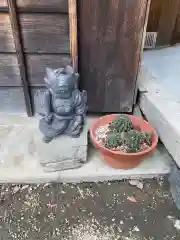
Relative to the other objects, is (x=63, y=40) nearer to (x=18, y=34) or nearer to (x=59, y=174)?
(x=18, y=34)

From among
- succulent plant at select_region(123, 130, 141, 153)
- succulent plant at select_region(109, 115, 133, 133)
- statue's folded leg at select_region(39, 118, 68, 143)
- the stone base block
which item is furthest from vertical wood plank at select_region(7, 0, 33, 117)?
succulent plant at select_region(123, 130, 141, 153)

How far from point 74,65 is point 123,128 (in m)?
0.52

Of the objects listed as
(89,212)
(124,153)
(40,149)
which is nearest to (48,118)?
(40,149)

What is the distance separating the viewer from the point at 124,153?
1.56 meters

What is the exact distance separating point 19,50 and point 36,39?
129 mm

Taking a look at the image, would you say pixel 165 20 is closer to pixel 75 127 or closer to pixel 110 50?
pixel 110 50

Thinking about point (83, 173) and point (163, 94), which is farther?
point (163, 94)

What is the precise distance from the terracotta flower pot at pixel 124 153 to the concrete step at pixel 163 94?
0.09 meters

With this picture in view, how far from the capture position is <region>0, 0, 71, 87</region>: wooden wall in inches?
62.8

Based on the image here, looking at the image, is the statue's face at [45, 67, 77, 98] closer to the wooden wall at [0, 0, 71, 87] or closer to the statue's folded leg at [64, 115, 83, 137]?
the statue's folded leg at [64, 115, 83, 137]

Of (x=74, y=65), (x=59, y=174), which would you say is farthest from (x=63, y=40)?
(x=59, y=174)

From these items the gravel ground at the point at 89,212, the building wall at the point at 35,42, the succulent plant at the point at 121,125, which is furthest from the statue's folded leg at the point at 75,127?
the building wall at the point at 35,42

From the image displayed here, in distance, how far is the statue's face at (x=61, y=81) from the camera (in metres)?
1.41

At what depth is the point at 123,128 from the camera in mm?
1646
